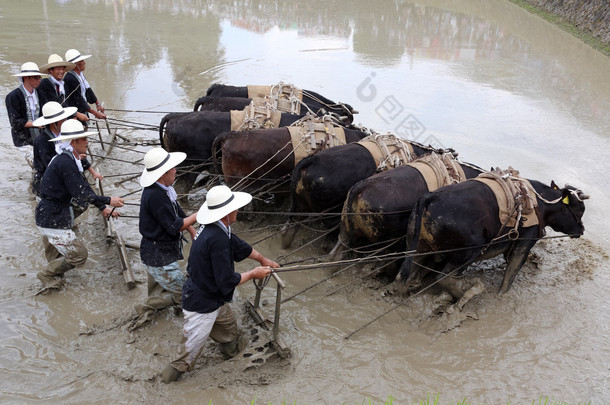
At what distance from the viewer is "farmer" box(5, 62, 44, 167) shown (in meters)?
6.18

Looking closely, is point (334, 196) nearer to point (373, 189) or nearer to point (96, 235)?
point (373, 189)

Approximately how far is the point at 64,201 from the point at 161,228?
112 centimetres

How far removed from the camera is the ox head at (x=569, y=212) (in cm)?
541

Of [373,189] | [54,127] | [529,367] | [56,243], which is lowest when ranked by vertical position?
[529,367]

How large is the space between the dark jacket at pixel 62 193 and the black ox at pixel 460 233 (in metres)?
2.86

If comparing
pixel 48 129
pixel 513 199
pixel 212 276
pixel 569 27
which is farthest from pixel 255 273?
pixel 569 27

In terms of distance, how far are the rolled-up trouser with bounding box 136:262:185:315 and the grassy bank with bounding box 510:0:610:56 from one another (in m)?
15.0

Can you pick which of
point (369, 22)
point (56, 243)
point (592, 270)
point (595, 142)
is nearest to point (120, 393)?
point (56, 243)

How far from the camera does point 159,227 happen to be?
4.18 meters

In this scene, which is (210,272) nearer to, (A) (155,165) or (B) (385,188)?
(A) (155,165)

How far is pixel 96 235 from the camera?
5902 mm

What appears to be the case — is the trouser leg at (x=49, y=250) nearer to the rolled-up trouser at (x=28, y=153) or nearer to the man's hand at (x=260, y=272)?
the rolled-up trouser at (x=28, y=153)

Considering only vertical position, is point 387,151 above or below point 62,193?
above

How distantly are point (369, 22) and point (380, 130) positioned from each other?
1157 cm
